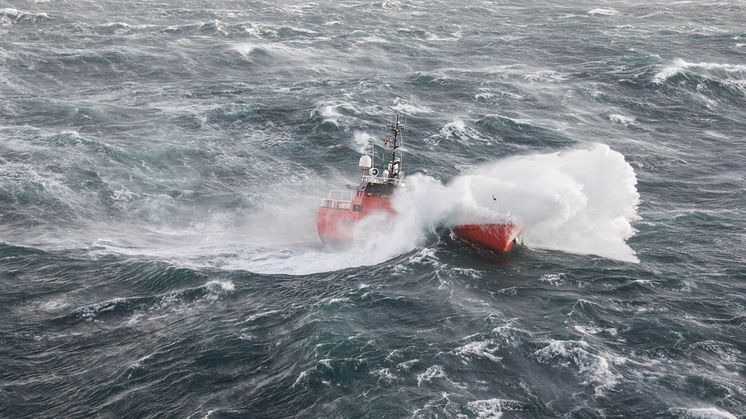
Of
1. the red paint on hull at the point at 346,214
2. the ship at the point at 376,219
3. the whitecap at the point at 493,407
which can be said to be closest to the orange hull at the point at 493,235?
the ship at the point at 376,219

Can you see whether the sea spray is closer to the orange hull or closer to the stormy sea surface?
the stormy sea surface

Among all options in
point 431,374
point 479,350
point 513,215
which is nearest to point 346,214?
point 513,215

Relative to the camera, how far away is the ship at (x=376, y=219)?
60188mm

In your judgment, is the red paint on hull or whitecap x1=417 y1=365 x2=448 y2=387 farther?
the red paint on hull

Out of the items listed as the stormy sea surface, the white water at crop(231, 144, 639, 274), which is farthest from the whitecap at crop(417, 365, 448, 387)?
the white water at crop(231, 144, 639, 274)

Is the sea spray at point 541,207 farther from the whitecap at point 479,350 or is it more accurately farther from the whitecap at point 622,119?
the whitecap at point 622,119

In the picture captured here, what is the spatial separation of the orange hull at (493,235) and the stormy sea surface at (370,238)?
1.08m

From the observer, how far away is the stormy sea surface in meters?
41.9

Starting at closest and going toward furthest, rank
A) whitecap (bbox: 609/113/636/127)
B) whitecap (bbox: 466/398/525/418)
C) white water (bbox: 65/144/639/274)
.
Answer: whitecap (bbox: 466/398/525/418) → white water (bbox: 65/144/639/274) → whitecap (bbox: 609/113/636/127)

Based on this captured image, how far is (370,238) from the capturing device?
62750 mm

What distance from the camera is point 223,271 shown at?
56812 mm

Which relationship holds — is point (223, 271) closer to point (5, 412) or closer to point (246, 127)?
point (5, 412)

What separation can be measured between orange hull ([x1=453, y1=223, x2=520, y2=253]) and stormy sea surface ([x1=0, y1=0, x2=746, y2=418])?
108 cm

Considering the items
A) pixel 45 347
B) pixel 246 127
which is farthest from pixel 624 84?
pixel 45 347
